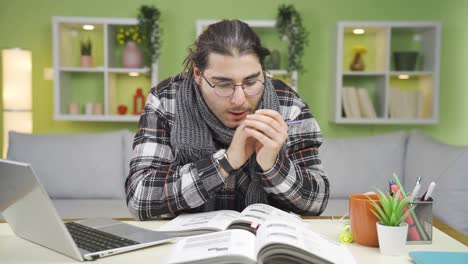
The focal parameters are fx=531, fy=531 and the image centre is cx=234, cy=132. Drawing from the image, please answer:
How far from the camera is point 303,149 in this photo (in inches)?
64.7

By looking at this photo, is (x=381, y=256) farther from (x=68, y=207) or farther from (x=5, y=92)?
(x=5, y=92)

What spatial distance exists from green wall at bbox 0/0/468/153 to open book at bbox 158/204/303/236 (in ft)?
9.38

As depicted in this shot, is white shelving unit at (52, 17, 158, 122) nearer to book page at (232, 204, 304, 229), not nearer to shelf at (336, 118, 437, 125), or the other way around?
shelf at (336, 118, 437, 125)

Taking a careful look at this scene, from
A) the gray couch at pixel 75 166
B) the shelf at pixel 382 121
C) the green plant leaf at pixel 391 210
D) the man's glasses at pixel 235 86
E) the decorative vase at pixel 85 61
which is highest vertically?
the decorative vase at pixel 85 61

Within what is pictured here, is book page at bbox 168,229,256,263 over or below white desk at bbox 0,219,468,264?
over

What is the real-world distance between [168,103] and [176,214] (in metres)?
0.36

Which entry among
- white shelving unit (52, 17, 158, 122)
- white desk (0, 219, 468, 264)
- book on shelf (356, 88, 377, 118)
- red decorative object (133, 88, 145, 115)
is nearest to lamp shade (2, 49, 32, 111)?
white shelving unit (52, 17, 158, 122)

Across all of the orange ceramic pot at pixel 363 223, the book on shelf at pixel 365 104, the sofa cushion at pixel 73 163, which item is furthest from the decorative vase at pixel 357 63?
the orange ceramic pot at pixel 363 223

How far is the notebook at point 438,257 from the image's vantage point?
97 centimetres

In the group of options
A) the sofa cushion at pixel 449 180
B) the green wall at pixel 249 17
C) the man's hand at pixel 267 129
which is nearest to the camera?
the man's hand at pixel 267 129

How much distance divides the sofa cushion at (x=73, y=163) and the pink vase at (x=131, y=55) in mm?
745

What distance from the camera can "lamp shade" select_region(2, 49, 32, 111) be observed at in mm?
3840

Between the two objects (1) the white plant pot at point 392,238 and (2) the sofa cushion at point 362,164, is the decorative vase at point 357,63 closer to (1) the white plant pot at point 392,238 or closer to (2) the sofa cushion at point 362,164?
(2) the sofa cushion at point 362,164

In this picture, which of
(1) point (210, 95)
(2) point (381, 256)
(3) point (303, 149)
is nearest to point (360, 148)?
(3) point (303, 149)
